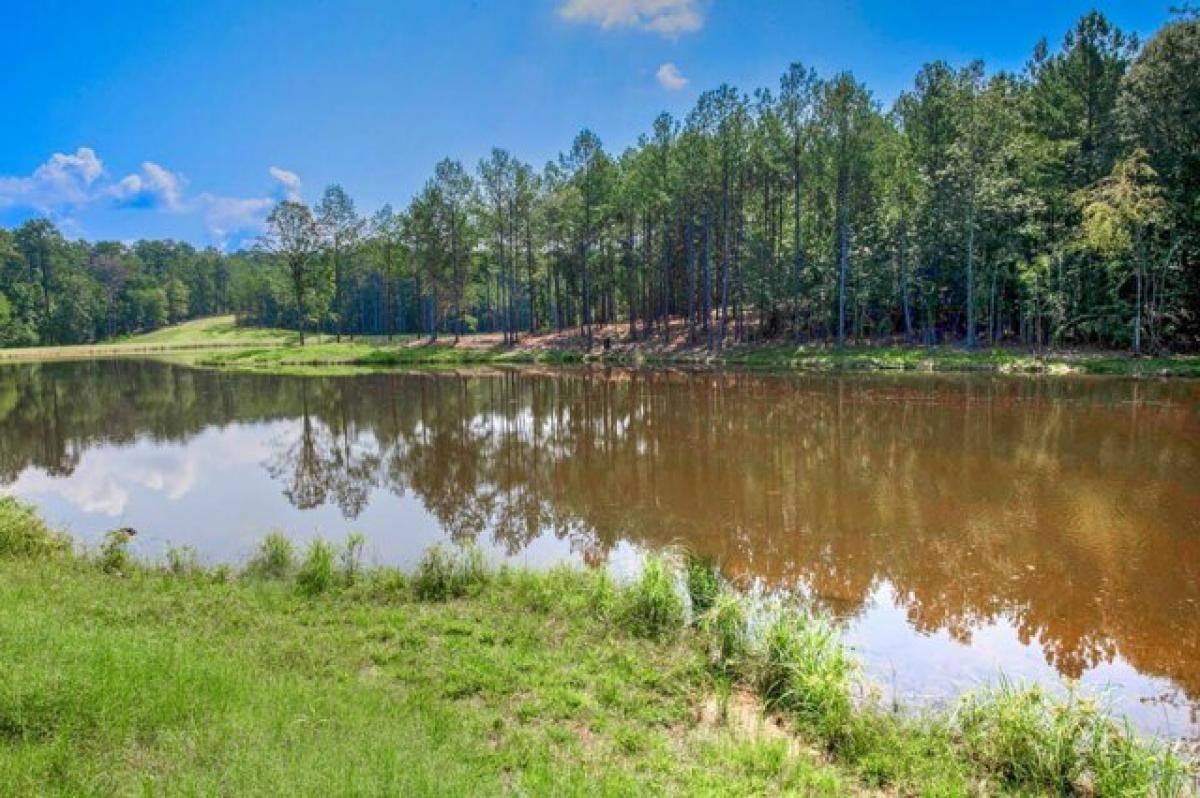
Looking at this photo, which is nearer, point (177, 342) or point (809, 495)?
point (809, 495)

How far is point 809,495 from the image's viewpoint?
1423 centimetres

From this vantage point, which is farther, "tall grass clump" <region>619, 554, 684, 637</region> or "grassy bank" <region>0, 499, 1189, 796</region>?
"tall grass clump" <region>619, 554, 684, 637</region>

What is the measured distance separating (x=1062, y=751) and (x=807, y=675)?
6.13ft

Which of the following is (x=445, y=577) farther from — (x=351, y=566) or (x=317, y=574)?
(x=317, y=574)

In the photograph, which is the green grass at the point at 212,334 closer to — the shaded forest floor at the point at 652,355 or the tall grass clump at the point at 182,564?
the shaded forest floor at the point at 652,355

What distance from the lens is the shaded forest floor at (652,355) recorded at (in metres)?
Answer: 34.2

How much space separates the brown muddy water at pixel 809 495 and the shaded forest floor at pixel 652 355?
15.5 ft

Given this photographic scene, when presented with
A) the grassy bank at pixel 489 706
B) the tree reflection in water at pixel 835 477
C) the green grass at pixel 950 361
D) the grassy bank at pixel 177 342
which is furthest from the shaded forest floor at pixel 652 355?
the grassy bank at pixel 489 706

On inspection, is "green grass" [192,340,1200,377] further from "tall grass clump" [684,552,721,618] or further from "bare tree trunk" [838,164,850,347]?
"tall grass clump" [684,552,721,618]

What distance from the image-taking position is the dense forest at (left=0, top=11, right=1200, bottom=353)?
3453cm

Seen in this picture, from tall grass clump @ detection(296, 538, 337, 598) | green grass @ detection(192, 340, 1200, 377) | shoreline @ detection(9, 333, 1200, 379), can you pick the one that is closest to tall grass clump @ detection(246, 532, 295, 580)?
tall grass clump @ detection(296, 538, 337, 598)

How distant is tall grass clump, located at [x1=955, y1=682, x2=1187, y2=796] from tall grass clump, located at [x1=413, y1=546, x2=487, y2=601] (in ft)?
18.3

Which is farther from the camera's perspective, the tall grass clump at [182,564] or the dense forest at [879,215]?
the dense forest at [879,215]

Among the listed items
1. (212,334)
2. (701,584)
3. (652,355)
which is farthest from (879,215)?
(212,334)
